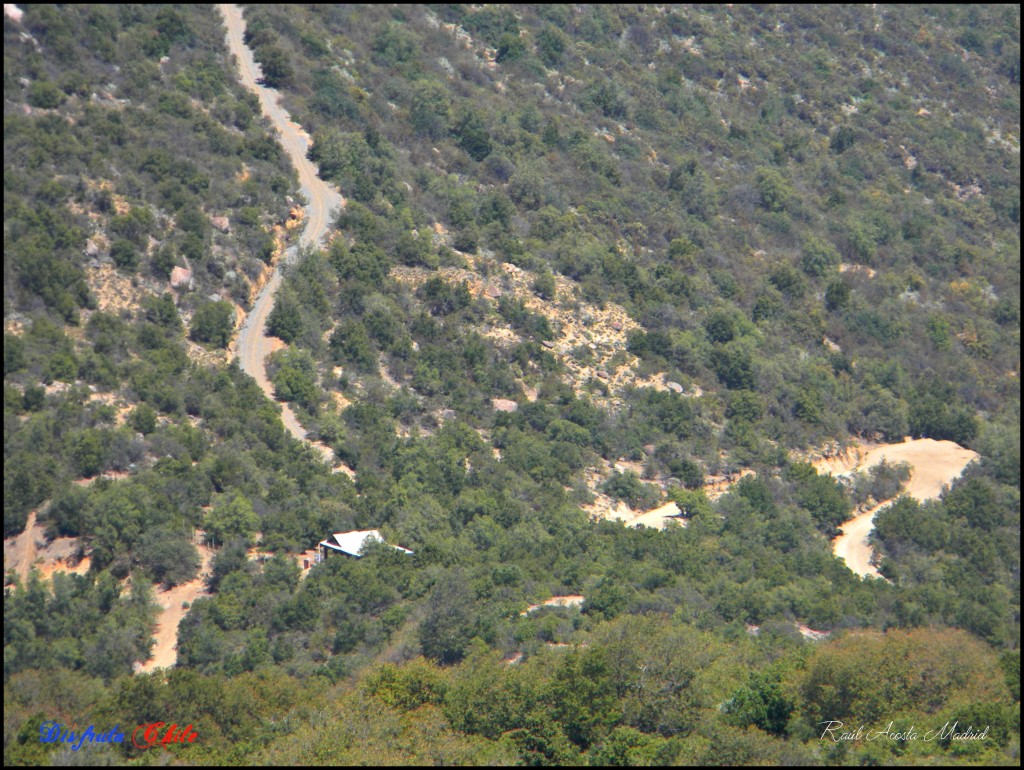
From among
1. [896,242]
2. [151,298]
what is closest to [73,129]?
[151,298]

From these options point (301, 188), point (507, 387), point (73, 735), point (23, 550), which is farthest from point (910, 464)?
point (73, 735)

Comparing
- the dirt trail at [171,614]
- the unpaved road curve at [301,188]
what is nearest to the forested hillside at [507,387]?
the dirt trail at [171,614]

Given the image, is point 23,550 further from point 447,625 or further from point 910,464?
point 910,464

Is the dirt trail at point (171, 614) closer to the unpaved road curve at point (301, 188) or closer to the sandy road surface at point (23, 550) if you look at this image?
the sandy road surface at point (23, 550)

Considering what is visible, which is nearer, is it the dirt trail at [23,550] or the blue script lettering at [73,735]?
the blue script lettering at [73,735]

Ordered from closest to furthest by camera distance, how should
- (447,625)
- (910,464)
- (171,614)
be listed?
(447,625)
(171,614)
(910,464)

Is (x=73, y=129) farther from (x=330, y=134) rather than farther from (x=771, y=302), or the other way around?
(x=771, y=302)
